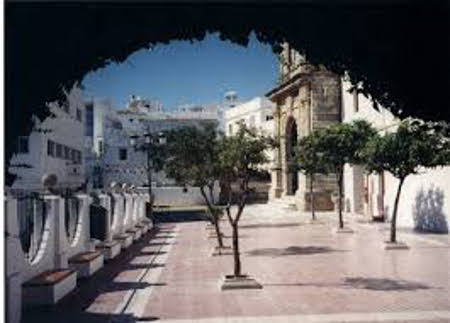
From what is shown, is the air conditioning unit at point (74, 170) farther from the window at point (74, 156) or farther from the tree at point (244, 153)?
the tree at point (244, 153)

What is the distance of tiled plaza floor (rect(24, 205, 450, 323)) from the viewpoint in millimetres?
8250

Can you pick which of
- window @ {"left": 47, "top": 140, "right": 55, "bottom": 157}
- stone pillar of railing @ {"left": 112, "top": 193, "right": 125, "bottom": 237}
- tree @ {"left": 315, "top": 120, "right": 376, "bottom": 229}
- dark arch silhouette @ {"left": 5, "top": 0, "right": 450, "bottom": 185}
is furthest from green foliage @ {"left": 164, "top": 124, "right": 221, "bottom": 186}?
tree @ {"left": 315, "top": 120, "right": 376, "bottom": 229}

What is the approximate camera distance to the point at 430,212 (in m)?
17.8

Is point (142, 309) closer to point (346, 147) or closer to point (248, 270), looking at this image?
point (248, 270)

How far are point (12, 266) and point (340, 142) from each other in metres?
13.2

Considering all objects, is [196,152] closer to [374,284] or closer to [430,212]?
[374,284]

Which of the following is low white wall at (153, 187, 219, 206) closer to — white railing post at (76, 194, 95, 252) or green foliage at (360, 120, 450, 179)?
green foliage at (360, 120, 450, 179)

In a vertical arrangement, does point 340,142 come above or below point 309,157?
above

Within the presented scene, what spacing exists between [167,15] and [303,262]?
696 centimetres

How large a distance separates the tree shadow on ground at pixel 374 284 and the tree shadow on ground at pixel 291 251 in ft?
11.7

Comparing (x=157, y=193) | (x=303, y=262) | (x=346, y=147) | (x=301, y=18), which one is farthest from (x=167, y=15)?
(x=157, y=193)

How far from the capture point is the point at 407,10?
22.6 feet

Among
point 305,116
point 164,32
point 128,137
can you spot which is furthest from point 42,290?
point 305,116

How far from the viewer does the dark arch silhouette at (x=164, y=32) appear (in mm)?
6473
